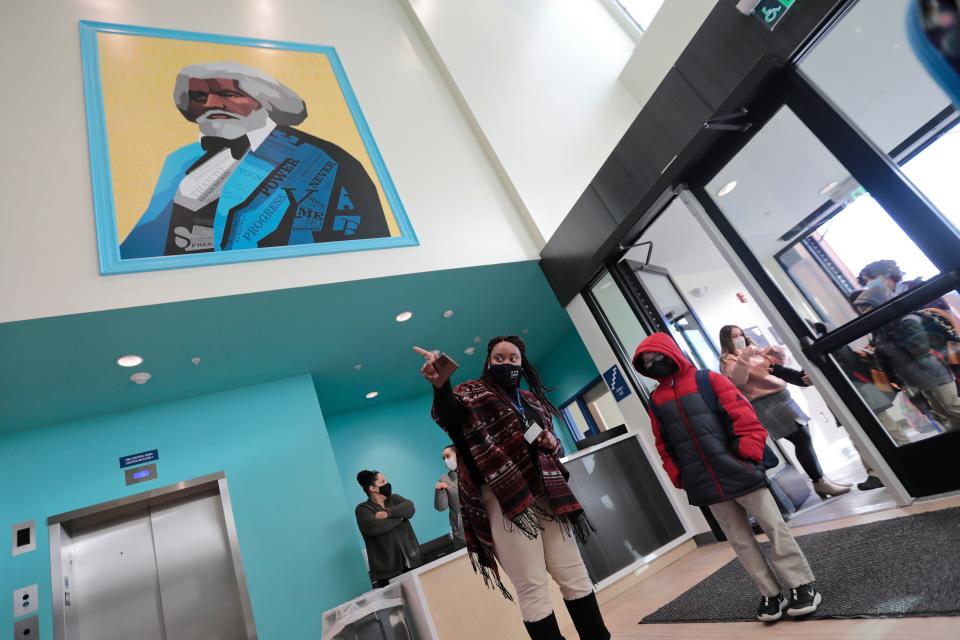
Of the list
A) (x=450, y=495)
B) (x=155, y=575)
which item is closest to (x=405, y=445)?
(x=450, y=495)

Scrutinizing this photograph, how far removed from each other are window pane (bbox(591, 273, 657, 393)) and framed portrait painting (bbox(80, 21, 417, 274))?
1782mm

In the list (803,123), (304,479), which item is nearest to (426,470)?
(304,479)

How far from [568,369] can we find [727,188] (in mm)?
5173

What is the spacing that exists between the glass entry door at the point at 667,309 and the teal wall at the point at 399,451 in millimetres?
4128

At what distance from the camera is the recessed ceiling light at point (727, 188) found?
3404 millimetres

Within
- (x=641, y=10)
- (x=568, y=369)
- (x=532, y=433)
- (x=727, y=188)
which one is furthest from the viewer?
(x=568, y=369)

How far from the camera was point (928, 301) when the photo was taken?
250 centimetres

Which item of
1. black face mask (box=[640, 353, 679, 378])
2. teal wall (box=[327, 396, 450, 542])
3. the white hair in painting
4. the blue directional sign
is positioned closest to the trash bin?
black face mask (box=[640, 353, 679, 378])

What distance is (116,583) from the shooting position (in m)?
4.43

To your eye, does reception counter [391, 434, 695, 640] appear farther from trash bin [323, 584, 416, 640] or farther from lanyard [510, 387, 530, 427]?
lanyard [510, 387, 530, 427]

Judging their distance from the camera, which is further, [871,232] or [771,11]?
[771,11]

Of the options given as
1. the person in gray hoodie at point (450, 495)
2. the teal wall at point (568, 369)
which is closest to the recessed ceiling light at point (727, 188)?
the person in gray hoodie at point (450, 495)

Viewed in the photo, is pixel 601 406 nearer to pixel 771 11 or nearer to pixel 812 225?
pixel 812 225

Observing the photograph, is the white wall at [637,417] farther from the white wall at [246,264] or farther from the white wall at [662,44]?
the white wall at [662,44]
